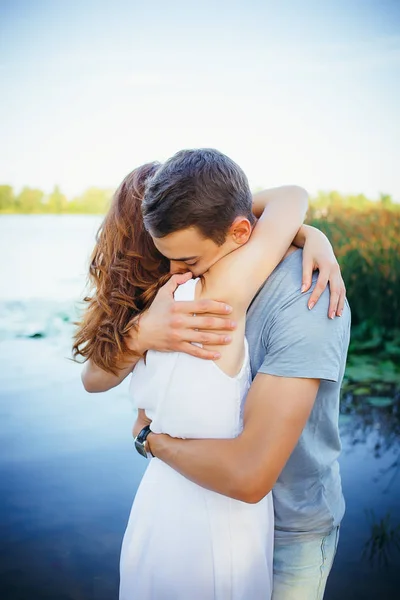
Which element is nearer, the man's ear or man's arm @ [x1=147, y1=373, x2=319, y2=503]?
man's arm @ [x1=147, y1=373, x2=319, y2=503]

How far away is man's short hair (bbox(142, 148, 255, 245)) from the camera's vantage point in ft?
4.00

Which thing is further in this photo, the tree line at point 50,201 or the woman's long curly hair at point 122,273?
the tree line at point 50,201

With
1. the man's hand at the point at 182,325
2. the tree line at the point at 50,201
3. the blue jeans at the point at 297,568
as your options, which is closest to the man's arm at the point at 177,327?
the man's hand at the point at 182,325

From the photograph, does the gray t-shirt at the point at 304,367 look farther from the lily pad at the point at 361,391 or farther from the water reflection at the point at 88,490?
the lily pad at the point at 361,391

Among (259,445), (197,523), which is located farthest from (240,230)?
(197,523)

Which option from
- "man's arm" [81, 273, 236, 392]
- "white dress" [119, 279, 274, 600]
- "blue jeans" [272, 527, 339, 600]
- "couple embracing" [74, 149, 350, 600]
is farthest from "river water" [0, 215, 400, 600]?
"blue jeans" [272, 527, 339, 600]

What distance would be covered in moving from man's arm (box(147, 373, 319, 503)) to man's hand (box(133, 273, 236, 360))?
0.13 metres

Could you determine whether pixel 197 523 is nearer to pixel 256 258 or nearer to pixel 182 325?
pixel 182 325

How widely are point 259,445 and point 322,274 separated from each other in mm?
394

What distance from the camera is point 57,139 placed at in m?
7.36

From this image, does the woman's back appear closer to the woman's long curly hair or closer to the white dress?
the white dress

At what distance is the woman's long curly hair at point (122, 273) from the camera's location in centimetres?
146

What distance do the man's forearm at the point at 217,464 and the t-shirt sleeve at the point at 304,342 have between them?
17cm

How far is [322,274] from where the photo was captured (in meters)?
1.29
